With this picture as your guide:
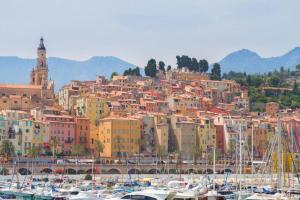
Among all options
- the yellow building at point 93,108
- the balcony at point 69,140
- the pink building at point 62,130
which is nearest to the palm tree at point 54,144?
the pink building at point 62,130

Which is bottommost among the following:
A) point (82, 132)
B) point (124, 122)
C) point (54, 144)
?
point (54, 144)

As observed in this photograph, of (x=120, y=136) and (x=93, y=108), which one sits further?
(x=93, y=108)

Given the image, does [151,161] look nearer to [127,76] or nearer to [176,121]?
[176,121]

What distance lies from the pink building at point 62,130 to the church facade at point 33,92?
1024 centimetres

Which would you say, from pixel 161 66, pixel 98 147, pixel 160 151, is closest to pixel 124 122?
pixel 98 147

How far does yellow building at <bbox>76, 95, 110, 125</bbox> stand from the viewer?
10112cm

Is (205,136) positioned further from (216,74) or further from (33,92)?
(216,74)

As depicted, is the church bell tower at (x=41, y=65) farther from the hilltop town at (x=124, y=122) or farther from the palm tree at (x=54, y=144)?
the palm tree at (x=54, y=144)

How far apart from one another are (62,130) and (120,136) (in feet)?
22.0

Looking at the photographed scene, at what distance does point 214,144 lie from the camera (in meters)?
101

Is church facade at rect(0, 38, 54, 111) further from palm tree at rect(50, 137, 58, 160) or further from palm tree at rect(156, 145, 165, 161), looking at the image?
palm tree at rect(156, 145, 165, 161)

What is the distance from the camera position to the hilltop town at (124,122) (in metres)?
92.6

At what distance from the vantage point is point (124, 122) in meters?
95.1

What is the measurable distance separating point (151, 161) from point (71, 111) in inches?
671
